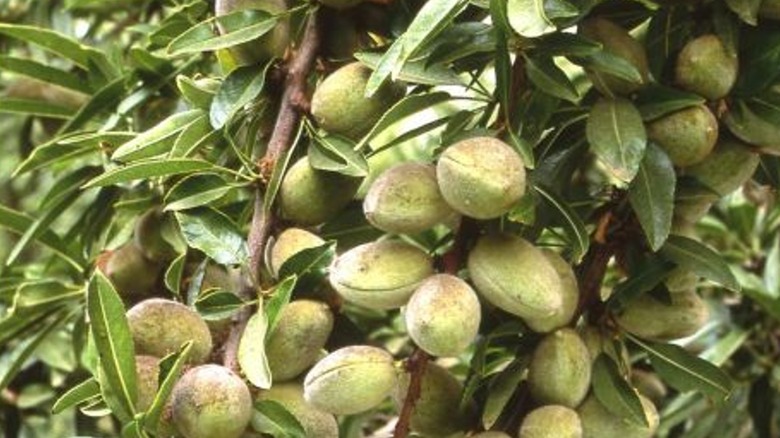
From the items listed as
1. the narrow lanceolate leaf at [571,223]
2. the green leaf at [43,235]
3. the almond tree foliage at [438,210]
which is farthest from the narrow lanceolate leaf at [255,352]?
the green leaf at [43,235]

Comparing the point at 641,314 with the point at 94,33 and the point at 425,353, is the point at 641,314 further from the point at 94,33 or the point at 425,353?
the point at 94,33

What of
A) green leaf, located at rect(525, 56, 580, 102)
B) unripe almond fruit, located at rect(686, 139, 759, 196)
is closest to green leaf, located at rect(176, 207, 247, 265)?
green leaf, located at rect(525, 56, 580, 102)

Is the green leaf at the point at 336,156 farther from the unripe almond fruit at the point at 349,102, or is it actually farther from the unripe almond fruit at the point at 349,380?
the unripe almond fruit at the point at 349,380

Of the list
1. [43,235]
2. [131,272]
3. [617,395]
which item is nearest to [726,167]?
[617,395]

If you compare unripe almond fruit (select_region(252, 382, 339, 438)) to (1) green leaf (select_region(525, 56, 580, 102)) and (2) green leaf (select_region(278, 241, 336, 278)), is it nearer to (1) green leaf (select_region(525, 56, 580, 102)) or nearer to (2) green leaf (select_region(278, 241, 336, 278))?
(2) green leaf (select_region(278, 241, 336, 278))

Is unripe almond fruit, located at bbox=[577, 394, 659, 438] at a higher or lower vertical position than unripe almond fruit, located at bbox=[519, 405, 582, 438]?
lower

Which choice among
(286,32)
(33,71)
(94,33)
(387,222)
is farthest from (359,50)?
(94,33)
